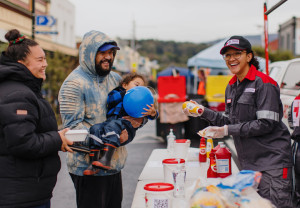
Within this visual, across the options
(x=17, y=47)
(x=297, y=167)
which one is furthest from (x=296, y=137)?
(x=17, y=47)

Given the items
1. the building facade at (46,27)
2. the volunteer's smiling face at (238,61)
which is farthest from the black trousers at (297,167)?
the building facade at (46,27)

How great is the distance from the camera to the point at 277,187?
10.0 ft

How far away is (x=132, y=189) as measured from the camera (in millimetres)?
6414

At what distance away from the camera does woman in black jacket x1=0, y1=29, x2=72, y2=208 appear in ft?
8.00

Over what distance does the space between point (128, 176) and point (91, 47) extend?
177 inches

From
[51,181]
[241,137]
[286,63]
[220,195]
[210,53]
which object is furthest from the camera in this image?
[210,53]

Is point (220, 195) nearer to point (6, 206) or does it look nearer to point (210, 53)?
point (6, 206)

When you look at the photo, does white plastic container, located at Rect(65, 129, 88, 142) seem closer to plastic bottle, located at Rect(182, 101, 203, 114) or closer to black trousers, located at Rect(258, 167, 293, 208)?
plastic bottle, located at Rect(182, 101, 203, 114)

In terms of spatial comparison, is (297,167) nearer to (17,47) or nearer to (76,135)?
(76,135)

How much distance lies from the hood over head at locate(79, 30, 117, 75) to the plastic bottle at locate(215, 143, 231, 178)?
137 cm

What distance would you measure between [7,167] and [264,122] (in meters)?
2.08

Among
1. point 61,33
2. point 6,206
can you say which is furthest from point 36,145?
point 61,33

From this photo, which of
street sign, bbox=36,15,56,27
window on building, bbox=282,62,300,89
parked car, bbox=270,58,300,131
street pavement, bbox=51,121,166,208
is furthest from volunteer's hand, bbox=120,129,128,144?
street sign, bbox=36,15,56,27

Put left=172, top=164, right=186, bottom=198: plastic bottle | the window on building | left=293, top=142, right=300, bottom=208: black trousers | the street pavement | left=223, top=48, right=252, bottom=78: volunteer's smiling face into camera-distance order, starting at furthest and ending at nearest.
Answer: the window on building
the street pavement
left=293, top=142, right=300, bottom=208: black trousers
left=223, top=48, right=252, bottom=78: volunteer's smiling face
left=172, top=164, right=186, bottom=198: plastic bottle
